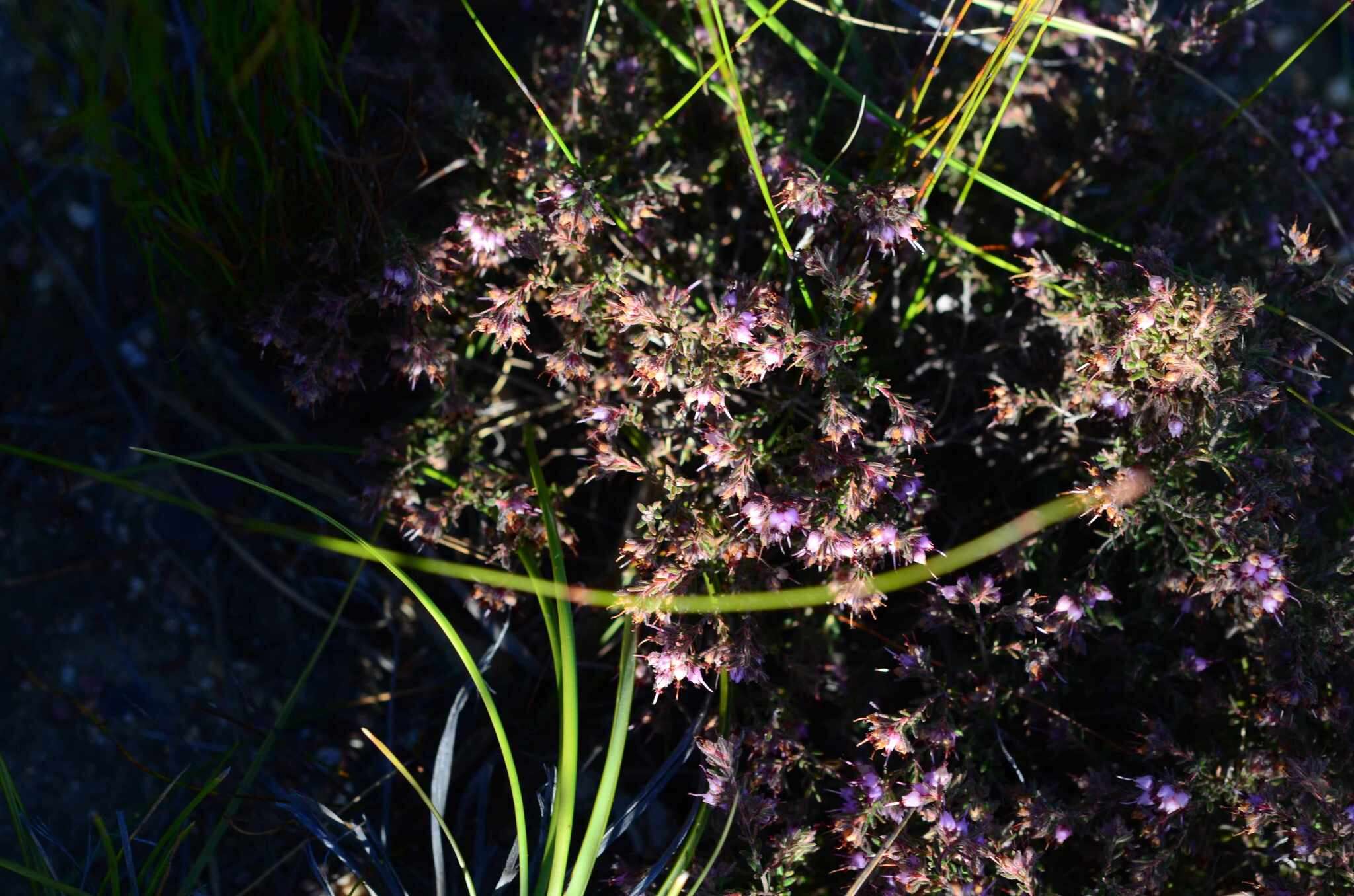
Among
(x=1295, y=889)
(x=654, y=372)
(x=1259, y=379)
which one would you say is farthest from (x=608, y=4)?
(x=1295, y=889)

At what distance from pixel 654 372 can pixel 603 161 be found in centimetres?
61

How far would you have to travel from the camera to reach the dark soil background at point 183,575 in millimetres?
2338

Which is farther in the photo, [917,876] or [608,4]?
Result: [608,4]

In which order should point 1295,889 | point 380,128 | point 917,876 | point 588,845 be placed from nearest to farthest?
point 588,845, point 917,876, point 1295,889, point 380,128

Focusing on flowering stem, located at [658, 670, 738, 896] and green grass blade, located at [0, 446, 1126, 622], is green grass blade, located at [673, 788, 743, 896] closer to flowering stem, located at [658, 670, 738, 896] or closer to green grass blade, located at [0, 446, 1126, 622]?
flowering stem, located at [658, 670, 738, 896]

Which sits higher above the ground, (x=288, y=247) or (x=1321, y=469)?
(x=288, y=247)

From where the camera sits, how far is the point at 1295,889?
1.96 meters

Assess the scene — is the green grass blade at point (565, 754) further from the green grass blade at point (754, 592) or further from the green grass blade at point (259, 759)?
the green grass blade at point (259, 759)

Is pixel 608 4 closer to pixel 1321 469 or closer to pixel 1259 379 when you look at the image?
pixel 1259 379

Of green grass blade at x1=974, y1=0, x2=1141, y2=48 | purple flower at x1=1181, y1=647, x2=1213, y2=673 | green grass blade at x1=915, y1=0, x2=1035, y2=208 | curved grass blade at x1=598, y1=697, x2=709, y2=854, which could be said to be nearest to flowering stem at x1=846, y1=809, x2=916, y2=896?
curved grass blade at x1=598, y1=697, x2=709, y2=854

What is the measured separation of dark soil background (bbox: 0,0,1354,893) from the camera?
234cm

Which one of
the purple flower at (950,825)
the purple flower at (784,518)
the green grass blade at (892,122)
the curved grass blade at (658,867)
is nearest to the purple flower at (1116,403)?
the green grass blade at (892,122)

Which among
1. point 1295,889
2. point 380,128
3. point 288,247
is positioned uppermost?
point 380,128

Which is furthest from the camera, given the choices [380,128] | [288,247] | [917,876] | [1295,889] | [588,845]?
[380,128]
